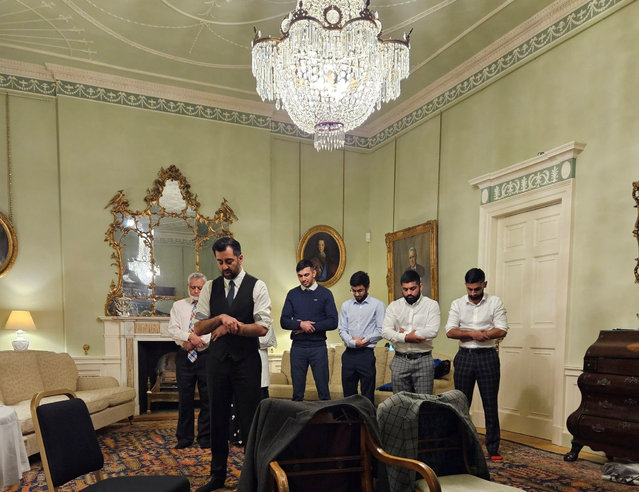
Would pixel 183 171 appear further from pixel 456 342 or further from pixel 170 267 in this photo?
pixel 456 342

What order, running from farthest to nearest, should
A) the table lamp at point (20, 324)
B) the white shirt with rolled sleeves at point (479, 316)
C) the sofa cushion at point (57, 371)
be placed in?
1. the table lamp at point (20, 324)
2. the sofa cushion at point (57, 371)
3. the white shirt with rolled sleeves at point (479, 316)

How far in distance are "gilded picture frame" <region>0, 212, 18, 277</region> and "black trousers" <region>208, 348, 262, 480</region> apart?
4194 mm

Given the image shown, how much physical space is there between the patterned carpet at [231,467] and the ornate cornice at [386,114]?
3.86m

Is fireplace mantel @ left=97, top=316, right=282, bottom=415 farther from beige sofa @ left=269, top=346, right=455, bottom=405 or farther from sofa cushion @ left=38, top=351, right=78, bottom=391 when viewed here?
beige sofa @ left=269, top=346, right=455, bottom=405

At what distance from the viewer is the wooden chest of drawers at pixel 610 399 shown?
3.37 meters

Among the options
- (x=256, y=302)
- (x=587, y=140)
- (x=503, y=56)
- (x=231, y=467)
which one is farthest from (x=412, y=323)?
(x=503, y=56)

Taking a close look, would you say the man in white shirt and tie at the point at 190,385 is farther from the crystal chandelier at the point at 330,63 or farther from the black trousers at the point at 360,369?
the crystal chandelier at the point at 330,63

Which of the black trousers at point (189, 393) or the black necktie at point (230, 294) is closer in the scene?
the black necktie at point (230, 294)

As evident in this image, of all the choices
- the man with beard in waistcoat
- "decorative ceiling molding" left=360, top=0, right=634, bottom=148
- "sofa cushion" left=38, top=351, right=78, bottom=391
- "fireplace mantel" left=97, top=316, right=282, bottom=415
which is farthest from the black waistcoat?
"decorative ceiling molding" left=360, top=0, right=634, bottom=148

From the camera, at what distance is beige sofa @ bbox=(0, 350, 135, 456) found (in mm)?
4688

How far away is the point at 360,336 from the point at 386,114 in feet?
13.7

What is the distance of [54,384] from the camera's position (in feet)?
17.1

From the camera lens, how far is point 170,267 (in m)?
6.53

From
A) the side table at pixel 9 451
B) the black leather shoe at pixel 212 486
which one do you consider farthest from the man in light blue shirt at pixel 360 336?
the side table at pixel 9 451
